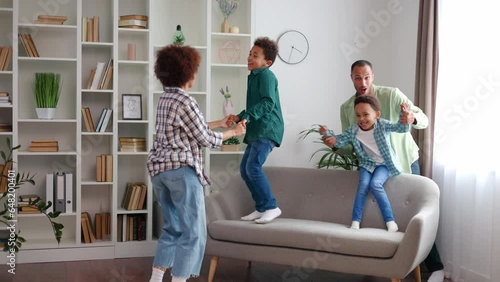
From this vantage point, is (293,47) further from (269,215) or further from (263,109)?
(269,215)

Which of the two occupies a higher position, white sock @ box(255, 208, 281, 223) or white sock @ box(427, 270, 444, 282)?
white sock @ box(255, 208, 281, 223)

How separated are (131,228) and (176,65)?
221cm

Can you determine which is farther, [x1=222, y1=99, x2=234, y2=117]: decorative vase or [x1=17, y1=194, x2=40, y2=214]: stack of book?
[x1=222, y1=99, x2=234, y2=117]: decorative vase

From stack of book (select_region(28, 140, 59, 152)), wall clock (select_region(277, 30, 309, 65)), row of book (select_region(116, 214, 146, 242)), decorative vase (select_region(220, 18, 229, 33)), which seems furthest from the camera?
wall clock (select_region(277, 30, 309, 65))

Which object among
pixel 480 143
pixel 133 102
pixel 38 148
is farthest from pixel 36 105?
pixel 480 143

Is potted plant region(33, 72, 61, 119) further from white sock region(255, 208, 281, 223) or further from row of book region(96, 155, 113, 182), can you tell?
white sock region(255, 208, 281, 223)

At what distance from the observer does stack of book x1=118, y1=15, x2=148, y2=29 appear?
17.9ft

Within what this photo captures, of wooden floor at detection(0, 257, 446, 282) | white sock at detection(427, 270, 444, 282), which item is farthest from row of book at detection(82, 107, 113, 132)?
white sock at detection(427, 270, 444, 282)

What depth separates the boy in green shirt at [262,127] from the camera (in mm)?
4547

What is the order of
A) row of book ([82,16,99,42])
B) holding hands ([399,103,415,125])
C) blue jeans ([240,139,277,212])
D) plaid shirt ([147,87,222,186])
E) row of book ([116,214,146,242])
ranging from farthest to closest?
row of book ([116,214,146,242])
row of book ([82,16,99,42])
blue jeans ([240,139,277,212])
holding hands ([399,103,415,125])
plaid shirt ([147,87,222,186])

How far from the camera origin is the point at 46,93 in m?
5.28

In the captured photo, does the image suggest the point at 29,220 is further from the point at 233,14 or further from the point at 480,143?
the point at 480,143

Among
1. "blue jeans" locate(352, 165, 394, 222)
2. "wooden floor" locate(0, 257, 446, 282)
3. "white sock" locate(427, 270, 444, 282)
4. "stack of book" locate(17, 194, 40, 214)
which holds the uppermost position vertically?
"blue jeans" locate(352, 165, 394, 222)

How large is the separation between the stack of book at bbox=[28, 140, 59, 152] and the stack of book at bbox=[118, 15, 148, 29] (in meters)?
1.09
